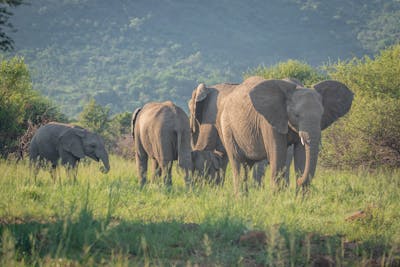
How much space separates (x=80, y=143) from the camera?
50.0 ft

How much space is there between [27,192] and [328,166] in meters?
11.7

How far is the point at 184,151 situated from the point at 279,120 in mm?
3282

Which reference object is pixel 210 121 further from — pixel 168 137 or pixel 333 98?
pixel 333 98

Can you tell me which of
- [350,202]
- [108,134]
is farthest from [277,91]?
[108,134]

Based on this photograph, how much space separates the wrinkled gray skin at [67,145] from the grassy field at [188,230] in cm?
489

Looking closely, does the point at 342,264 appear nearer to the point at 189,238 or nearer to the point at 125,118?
the point at 189,238

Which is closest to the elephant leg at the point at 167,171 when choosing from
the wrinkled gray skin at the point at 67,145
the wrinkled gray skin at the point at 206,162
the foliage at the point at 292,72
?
the wrinkled gray skin at the point at 206,162

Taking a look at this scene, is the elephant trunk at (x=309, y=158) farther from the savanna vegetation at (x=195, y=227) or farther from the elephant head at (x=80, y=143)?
the elephant head at (x=80, y=143)

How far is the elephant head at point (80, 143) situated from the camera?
15133 millimetres

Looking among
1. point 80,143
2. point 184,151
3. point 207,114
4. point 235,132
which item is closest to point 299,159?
point 235,132

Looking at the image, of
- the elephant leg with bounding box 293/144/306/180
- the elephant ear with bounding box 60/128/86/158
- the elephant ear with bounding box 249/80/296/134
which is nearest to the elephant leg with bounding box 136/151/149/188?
the elephant ear with bounding box 60/128/86/158

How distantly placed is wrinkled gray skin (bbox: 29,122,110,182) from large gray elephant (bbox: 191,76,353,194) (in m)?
4.28

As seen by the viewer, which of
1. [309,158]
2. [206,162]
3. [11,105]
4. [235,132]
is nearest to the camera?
[309,158]

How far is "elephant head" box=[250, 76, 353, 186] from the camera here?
9.14 metres
